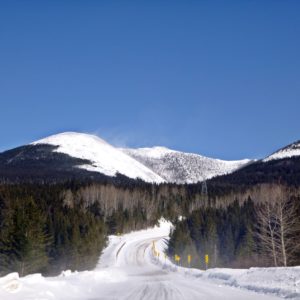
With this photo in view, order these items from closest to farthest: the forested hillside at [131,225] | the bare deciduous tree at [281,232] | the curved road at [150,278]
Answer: the curved road at [150,278] < the bare deciduous tree at [281,232] < the forested hillside at [131,225]

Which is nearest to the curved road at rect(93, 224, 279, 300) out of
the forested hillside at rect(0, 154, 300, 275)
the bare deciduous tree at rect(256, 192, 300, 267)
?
the forested hillside at rect(0, 154, 300, 275)

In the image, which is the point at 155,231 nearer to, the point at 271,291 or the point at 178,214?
the point at 178,214

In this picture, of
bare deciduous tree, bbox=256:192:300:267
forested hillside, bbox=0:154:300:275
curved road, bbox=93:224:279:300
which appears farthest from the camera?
forested hillside, bbox=0:154:300:275

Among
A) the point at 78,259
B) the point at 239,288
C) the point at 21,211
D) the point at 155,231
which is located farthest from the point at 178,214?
the point at 239,288

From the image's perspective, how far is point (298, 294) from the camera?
12.5m

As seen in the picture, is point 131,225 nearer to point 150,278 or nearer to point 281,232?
point 281,232

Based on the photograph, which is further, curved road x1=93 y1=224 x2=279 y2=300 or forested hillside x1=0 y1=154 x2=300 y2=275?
forested hillside x1=0 y1=154 x2=300 y2=275

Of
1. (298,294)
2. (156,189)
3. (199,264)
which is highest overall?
(156,189)

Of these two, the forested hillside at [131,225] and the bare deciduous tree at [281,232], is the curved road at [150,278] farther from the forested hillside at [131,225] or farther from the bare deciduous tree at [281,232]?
the bare deciduous tree at [281,232]

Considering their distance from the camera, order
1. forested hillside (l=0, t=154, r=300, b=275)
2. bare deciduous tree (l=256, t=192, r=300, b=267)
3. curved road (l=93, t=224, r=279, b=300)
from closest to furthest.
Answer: curved road (l=93, t=224, r=279, b=300) → bare deciduous tree (l=256, t=192, r=300, b=267) → forested hillside (l=0, t=154, r=300, b=275)

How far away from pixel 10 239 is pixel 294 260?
103ft

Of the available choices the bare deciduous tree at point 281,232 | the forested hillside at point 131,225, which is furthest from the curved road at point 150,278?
the bare deciduous tree at point 281,232

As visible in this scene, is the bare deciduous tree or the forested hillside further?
the forested hillside

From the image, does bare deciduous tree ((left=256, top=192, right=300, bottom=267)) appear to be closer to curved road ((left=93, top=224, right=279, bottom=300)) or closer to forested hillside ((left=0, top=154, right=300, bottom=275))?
forested hillside ((left=0, top=154, right=300, bottom=275))
